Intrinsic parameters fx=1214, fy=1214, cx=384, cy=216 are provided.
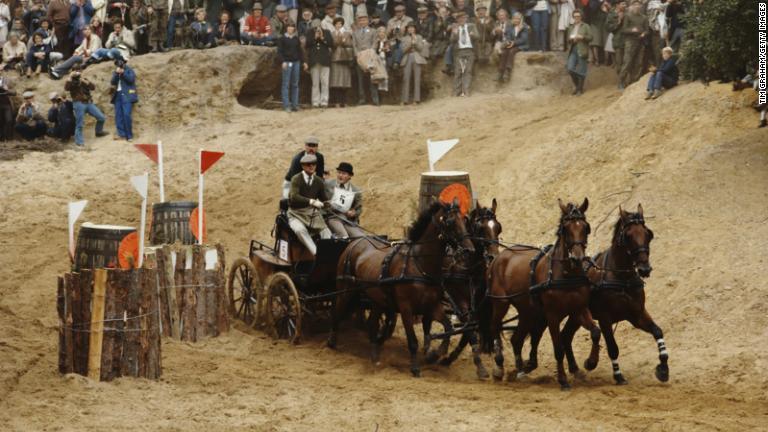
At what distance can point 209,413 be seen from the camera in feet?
41.3

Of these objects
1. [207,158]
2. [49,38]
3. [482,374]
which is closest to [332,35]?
[49,38]

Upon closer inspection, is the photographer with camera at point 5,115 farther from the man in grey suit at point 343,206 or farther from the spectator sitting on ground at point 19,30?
the man in grey suit at point 343,206

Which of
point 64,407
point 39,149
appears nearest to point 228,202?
point 39,149

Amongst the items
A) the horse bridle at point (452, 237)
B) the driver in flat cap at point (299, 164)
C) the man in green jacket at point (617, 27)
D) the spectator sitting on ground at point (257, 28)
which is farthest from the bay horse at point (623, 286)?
the spectator sitting on ground at point (257, 28)

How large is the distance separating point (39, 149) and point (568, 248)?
1502 centimetres

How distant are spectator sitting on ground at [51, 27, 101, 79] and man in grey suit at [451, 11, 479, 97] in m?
8.28

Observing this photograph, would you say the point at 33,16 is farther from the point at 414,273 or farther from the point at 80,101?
the point at 414,273

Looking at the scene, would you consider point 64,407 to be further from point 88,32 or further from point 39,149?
point 88,32

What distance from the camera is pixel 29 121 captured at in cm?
2625

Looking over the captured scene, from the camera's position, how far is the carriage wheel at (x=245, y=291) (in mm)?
18139

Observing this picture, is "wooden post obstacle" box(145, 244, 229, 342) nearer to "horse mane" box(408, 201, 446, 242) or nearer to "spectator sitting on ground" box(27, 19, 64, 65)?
"horse mane" box(408, 201, 446, 242)

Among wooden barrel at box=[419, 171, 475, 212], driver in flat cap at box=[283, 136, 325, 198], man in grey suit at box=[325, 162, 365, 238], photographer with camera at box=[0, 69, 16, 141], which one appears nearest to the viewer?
man in grey suit at box=[325, 162, 365, 238]

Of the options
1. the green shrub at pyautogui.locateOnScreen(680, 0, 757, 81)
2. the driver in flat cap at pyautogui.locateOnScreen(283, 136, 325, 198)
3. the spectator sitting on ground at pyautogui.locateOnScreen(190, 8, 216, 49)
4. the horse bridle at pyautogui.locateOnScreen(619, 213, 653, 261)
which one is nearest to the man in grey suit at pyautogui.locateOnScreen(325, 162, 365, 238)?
the driver in flat cap at pyautogui.locateOnScreen(283, 136, 325, 198)

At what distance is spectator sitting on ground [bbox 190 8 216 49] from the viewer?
2822 centimetres
